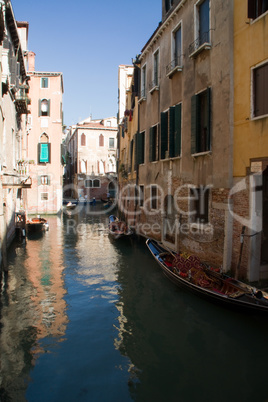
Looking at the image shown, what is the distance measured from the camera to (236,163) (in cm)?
784

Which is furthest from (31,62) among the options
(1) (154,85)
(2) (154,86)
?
(2) (154,86)

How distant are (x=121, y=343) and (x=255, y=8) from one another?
725cm

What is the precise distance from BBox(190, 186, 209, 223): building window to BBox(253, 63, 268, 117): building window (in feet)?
8.51

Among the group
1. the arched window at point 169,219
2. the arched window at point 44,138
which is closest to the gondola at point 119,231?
the arched window at point 169,219

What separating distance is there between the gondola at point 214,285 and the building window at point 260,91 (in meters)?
3.54

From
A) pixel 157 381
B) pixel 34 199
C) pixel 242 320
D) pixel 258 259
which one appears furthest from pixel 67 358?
pixel 34 199

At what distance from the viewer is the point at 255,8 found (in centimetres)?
727

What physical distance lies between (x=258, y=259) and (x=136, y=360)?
3.69m

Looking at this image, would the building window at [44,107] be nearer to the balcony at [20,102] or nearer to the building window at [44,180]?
the building window at [44,180]

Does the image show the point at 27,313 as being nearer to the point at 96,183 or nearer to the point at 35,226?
the point at 35,226

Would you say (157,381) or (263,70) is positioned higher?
(263,70)

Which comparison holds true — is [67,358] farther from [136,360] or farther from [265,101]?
[265,101]

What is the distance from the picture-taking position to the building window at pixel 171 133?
1073cm

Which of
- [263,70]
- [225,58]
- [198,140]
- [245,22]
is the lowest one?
[198,140]
